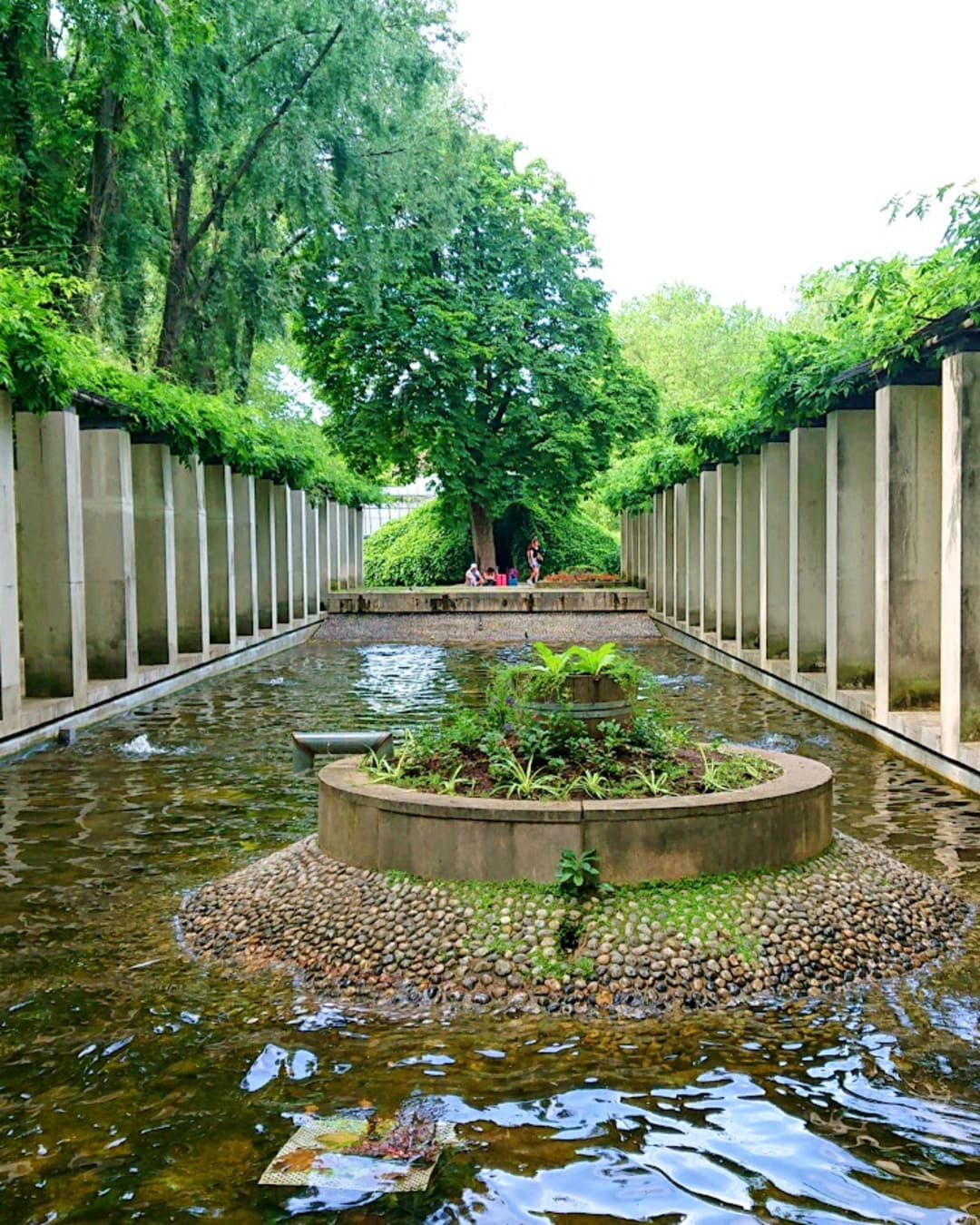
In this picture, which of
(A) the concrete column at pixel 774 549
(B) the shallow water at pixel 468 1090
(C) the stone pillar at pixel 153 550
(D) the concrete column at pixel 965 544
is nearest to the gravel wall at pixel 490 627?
(A) the concrete column at pixel 774 549

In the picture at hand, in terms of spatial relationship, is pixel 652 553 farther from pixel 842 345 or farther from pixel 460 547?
pixel 842 345

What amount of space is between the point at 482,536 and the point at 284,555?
11.1 meters

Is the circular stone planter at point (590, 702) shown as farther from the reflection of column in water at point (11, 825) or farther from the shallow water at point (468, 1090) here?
the reflection of column in water at point (11, 825)

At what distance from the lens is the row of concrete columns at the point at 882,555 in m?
10.2

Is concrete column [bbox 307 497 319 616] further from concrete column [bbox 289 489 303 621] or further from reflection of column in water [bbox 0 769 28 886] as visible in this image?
reflection of column in water [bbox 0 769 28 886]

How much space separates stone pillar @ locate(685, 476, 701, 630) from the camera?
2603 centimetres

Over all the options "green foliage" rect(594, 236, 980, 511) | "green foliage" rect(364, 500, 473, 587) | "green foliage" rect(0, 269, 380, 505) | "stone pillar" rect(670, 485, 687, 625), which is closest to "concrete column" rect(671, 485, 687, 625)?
"stone pillar" rect(670, 485, 687, 625)

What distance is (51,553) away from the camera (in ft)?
46.3

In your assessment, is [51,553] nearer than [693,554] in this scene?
Yes

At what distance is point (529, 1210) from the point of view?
12.9 ft

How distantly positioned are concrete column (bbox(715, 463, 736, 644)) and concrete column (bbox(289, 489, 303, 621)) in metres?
11.4

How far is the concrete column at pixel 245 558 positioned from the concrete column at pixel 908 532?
14370mm

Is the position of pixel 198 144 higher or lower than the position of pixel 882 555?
higher

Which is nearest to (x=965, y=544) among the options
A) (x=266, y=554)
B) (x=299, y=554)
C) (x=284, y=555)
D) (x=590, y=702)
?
(x=590, y=702)
